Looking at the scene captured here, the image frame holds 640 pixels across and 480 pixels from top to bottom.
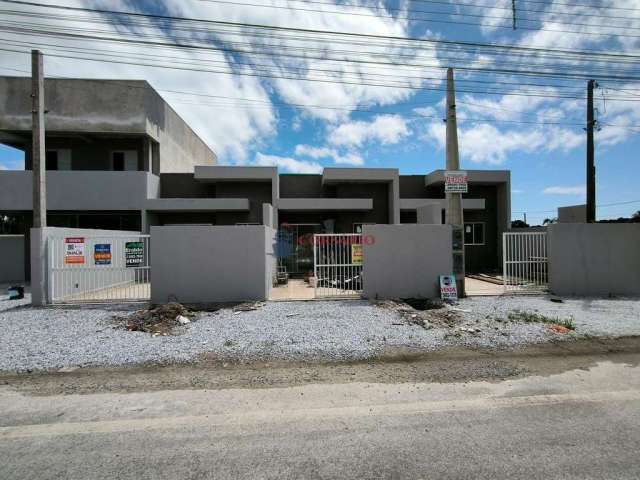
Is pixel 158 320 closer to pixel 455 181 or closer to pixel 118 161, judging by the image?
pixel 455 181

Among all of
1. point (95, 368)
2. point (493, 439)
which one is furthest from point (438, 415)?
point (95, 368)

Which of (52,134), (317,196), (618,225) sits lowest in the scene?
(618,225)

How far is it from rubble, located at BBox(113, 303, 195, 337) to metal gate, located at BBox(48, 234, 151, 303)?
2.21 meters

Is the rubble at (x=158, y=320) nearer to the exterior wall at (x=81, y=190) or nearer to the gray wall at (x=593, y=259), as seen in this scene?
the exterior wall at (x=81, y=190)

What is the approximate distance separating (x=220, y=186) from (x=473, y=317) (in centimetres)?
1304

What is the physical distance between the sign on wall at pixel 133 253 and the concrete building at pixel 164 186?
4.57 meters

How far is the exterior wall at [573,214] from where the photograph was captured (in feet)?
66.7

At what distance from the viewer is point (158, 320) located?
7.45m

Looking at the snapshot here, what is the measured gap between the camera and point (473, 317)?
7695 millimetres

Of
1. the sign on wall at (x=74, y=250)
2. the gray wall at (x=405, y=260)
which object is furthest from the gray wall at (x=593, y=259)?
the sign on wall at (x=74, y=250)

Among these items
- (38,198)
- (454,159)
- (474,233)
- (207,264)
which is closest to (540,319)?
(454,159)

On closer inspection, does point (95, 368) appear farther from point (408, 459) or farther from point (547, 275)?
point (547, 275)

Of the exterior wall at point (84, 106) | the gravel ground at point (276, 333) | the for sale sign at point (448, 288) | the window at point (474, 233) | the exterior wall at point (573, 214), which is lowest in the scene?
the gravel ground at point (276, 333)

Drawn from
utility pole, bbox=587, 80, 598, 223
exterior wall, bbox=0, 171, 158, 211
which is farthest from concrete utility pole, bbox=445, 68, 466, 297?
exterior wall, bbox=0, 171, 158, 211
